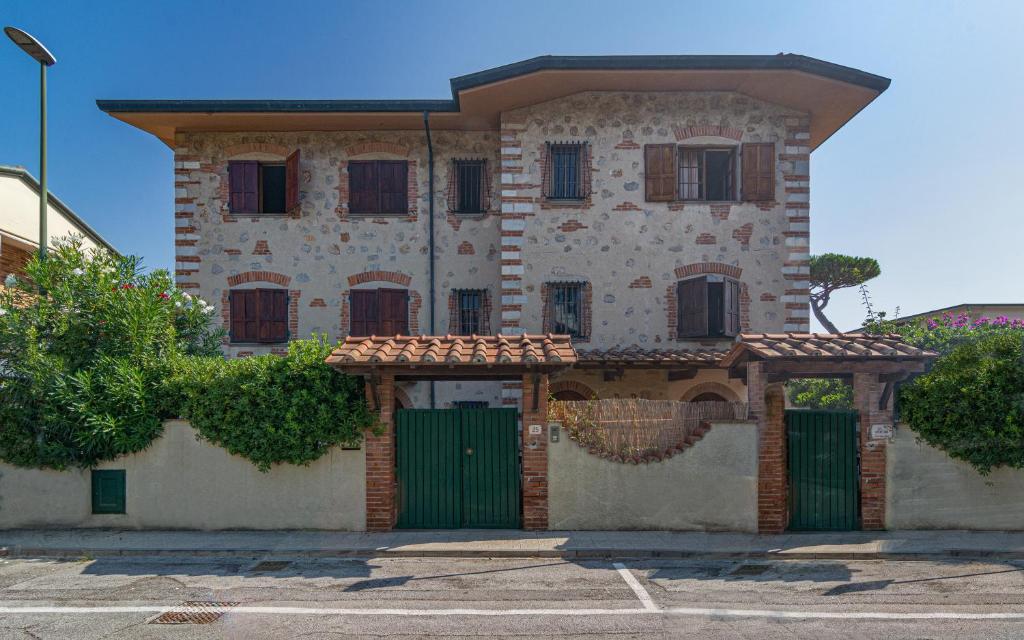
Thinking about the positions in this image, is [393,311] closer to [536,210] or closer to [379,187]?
[379,187]

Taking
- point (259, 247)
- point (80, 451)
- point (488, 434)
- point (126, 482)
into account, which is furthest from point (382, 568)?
point (259, 247)

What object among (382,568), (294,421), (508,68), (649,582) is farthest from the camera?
(508,68)

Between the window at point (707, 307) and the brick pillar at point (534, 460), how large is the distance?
250 inches

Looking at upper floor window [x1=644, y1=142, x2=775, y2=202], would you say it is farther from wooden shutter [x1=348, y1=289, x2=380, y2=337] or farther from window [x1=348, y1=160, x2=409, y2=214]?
wooden shutter [x1=348, y1=289, x2=380, y2=337]

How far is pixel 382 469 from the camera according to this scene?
9727 millimetres

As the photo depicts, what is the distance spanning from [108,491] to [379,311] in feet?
24.3

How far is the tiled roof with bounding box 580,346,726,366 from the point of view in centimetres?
1341

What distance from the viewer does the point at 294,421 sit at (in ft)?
30.8

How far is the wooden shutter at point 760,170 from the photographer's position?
49.3ft

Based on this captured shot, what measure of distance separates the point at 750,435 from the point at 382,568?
19.8 ft

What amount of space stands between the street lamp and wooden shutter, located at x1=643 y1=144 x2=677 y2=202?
494 inches

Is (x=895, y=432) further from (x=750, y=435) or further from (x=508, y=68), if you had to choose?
(x=508, y=68)

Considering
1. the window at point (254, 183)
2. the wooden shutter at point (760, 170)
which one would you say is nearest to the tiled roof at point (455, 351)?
the window at point (254, 183)

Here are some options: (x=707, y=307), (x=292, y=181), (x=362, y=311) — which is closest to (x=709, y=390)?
(x=707, y=307)
